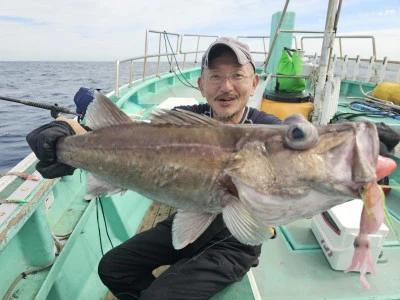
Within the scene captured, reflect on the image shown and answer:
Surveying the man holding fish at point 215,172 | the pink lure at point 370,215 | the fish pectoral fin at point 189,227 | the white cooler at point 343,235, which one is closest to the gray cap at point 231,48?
the man holding fish at point 215,172

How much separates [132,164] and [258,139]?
2.62 ft

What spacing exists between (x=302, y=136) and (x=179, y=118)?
2.44 ft

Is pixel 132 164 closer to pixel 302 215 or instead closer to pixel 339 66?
pixel 302 215

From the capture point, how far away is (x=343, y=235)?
9.09 feet

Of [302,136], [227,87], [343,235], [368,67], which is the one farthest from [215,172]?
[368,67]

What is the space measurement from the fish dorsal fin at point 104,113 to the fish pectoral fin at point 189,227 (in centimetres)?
73

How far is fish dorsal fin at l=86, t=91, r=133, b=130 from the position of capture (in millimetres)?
1910

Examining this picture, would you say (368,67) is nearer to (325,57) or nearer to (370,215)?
(325,57)

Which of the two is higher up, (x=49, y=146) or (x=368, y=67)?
(x=368, y=67)

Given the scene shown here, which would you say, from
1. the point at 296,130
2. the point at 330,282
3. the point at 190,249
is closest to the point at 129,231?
the point at 190,249

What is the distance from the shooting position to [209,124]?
1709mm

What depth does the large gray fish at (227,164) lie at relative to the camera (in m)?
1.32

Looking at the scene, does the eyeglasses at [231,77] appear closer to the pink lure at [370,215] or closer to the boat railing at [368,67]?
the pink lure at [370,215]

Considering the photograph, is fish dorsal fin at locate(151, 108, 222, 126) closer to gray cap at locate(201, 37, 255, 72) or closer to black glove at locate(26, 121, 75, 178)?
black glove at locate(26, 121, 75, 178)
